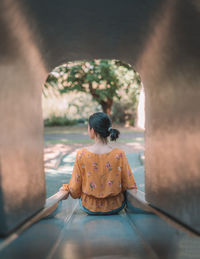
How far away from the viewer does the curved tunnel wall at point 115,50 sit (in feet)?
7.88

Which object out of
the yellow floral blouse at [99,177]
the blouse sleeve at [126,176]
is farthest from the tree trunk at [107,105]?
the yellow floral blouse at [99,177]

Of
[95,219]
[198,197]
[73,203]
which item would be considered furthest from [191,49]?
[73,203]

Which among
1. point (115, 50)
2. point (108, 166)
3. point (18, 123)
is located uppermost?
point (115, 50)

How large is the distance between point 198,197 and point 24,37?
231cm

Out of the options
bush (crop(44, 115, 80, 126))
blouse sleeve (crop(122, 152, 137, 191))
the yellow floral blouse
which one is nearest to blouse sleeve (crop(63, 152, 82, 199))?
the yellow floral blouse

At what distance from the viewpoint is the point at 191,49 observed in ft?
7.64

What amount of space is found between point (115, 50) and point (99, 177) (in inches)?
73.3

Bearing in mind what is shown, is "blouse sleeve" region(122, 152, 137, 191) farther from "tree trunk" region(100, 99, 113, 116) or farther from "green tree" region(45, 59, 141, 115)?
"tree trunk" region(100, 99, 113, 116)

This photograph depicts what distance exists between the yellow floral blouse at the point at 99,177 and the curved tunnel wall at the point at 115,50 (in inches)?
19.2

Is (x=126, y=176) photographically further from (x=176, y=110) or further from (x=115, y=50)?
(x=115, y=50)

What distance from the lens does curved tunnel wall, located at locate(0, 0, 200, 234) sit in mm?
2400

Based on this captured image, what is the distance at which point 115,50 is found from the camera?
3.97 m

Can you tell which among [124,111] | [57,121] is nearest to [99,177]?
[57,121]

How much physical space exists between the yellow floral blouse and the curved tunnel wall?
49 cm
